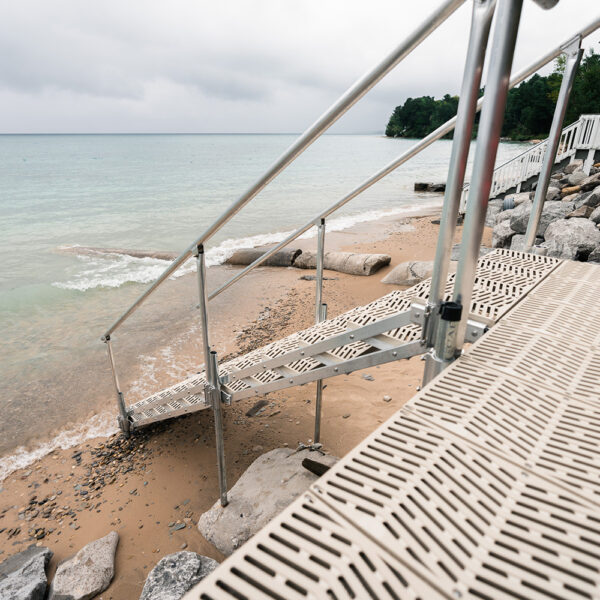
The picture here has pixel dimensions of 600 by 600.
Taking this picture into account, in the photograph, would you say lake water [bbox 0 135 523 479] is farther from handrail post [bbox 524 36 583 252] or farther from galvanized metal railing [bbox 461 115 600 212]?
galvanized metal railing [bbox 461 115 600 212]

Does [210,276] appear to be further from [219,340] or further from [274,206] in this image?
[274,206]

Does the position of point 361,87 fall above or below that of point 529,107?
below

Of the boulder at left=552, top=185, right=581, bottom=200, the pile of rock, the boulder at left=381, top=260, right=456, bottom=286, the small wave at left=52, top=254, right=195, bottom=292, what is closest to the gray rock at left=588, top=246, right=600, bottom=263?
the pile of rock

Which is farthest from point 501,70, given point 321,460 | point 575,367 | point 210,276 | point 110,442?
point 210,276

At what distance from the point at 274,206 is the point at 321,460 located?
74.2 feet

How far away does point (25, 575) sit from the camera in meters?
2.94

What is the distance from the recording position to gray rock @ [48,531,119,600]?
9.20ft

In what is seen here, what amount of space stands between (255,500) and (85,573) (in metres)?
1.30

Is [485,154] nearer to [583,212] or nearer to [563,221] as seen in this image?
[563,221]

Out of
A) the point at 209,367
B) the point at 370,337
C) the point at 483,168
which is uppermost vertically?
the point at 483,168

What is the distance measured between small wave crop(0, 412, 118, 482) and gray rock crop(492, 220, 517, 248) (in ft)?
26.9

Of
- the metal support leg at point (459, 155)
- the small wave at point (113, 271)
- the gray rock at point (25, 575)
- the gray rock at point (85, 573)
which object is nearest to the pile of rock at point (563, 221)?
the metal support leg at point (459, 155)

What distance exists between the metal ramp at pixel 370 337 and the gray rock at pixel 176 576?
1027mm

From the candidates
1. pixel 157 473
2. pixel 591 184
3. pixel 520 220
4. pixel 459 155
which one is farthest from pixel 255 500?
pixel 591 184
